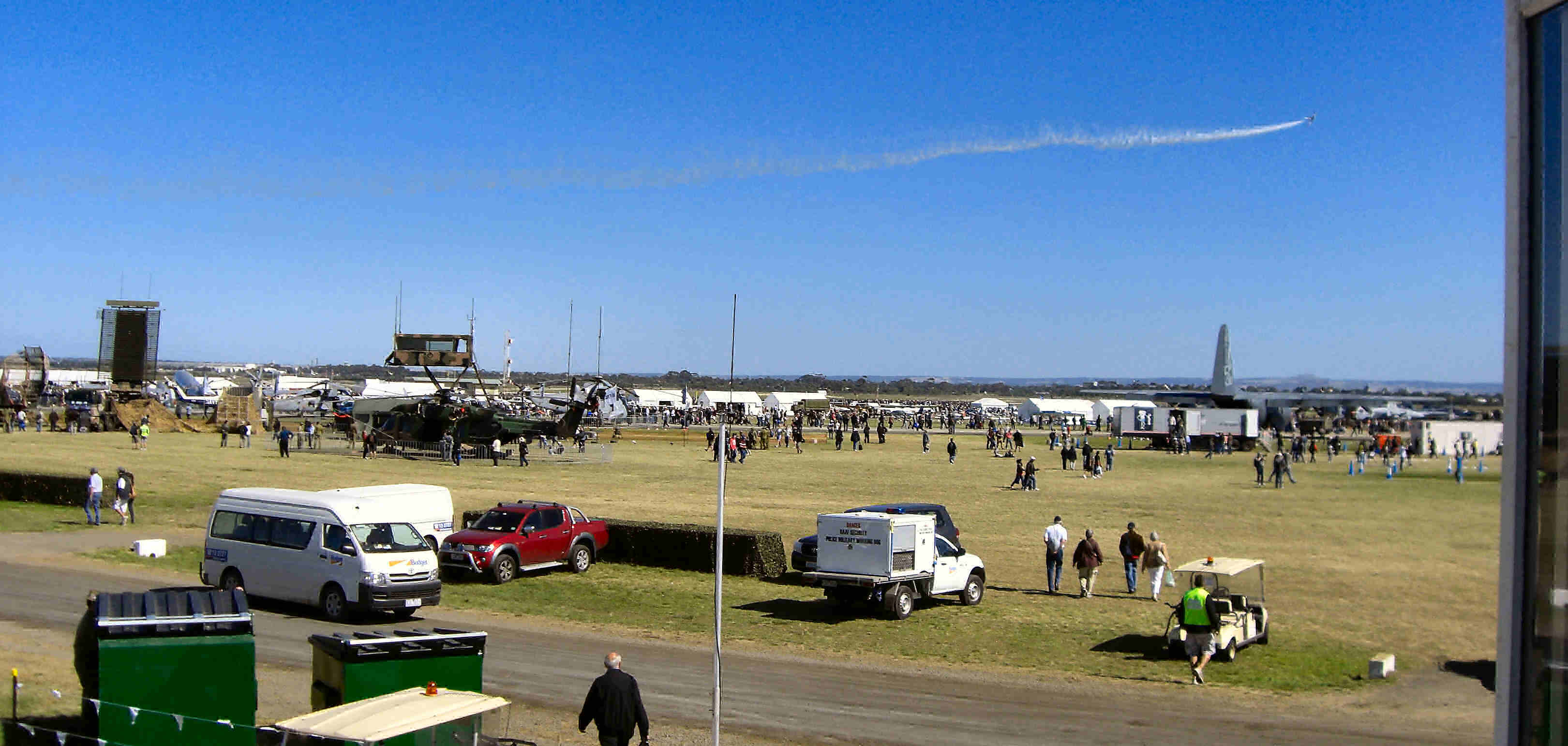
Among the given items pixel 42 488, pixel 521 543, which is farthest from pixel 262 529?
pixel 42 488

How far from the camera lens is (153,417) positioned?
7150 centimetres

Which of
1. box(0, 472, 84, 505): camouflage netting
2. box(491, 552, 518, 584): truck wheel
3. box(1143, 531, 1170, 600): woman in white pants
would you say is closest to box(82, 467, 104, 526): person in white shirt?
box(0, 472, 84, 505): camouflage netting

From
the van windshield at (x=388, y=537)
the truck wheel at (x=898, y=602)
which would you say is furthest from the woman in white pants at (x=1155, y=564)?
the van windshield at (x=388, y=537)

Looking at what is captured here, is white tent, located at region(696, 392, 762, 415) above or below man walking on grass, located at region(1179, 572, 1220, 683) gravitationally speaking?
above

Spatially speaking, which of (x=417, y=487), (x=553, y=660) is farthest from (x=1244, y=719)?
(x=417, y=487)

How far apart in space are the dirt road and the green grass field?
1.02 metres

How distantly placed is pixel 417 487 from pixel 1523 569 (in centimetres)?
2152

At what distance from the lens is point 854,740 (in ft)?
38.3

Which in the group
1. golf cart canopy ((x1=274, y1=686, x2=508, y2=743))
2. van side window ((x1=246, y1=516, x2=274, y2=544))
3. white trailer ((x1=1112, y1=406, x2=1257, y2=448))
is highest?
white trailer ((x1=1112, y1=406, x2=1257, y2=448))

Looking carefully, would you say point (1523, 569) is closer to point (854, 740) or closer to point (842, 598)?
point (854, 740)

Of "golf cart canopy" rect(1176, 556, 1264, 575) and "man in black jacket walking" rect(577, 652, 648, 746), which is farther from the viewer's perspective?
"golf cart canopy" rect(1176, 556, 1264, 575)

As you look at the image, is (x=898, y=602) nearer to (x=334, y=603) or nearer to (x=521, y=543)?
(x=521, y=543)

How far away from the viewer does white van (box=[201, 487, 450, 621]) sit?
17469 millimetres

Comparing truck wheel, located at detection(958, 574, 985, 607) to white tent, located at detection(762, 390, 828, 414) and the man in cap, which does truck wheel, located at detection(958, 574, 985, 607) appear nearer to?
the man in cap
